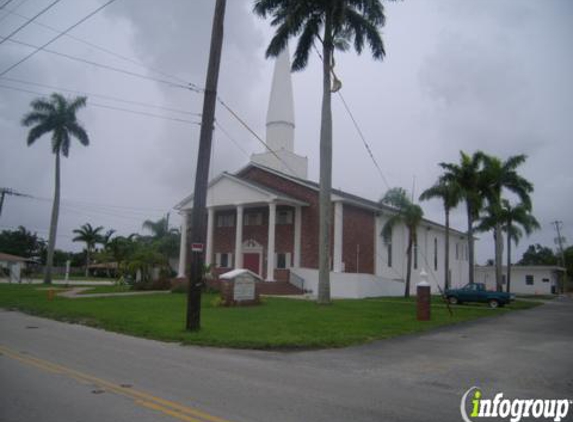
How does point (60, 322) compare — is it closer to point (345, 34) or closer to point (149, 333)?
point (149, 333)

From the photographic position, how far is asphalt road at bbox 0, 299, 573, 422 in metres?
5.84

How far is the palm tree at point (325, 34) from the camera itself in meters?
22.1

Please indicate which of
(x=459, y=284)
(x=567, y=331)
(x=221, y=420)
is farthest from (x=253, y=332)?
(x=459, y=284)

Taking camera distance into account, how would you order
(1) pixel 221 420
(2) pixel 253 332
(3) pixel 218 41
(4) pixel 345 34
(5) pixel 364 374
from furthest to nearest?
(4) pixel 345 34 < (3) pixel 218 41 < (2) pixel 253 332 < (5) pixel 364 374 < (1) pixel 221 420

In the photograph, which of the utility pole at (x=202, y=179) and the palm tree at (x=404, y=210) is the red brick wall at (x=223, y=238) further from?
the utility pole at (x=202, y=179)

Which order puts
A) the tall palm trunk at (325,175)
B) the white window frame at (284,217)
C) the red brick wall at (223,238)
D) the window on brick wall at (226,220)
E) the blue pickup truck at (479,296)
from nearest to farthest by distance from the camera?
the tall palm trunk at (325,175) → the blue pickup truck at (479,296) → the white window frame at (284,217) → the red brick wall at (223,238) → the window on brick wall at (226,220)

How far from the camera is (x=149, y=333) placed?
1271 centimetres

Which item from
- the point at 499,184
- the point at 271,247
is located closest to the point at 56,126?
the point at 271,247

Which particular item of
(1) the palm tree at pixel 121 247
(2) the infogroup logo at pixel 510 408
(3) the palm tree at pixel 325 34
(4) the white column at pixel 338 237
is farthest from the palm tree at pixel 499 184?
(1) the palm tree at pixel 121 247

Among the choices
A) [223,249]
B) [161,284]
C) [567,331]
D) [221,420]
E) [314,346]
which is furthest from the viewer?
[223,249]

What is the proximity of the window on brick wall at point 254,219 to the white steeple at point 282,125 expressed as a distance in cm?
480

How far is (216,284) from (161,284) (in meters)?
4.55

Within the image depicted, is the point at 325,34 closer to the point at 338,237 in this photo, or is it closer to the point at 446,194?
the point at 338,237

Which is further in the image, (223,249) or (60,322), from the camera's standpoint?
(223,249)
